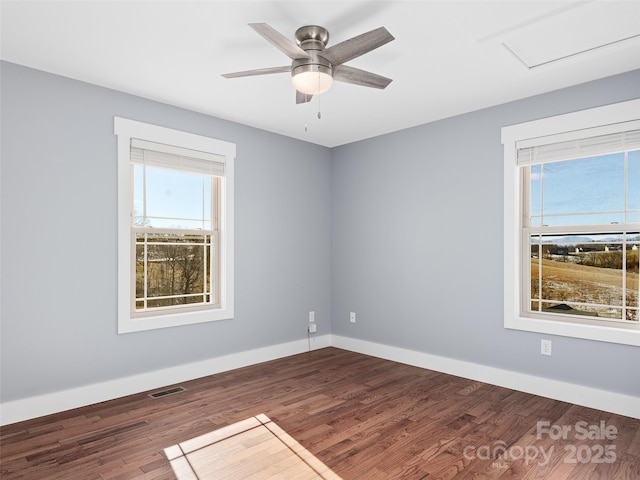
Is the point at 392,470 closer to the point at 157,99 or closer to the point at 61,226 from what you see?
the point at 61,226

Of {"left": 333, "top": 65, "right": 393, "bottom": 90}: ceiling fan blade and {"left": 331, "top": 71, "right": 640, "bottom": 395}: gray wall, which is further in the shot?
{"left": 331, "top": 71, "right": 640, "bottom": 395}: gray wall

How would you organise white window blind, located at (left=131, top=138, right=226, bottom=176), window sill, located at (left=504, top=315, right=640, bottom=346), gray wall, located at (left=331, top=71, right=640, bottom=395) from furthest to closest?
white window blind, located at (left=131, top=138, right=226, bottom=176), gray wall, located at (left=331, top=71, right=640, bottom=395), window sill, located at (left=504, top=315, right=640, bottom=346)

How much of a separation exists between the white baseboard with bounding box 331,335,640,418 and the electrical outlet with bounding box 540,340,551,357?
0.72 ft

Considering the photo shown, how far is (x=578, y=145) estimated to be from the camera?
329 centimetres

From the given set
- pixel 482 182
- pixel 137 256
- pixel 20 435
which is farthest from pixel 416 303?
pixel 20 435

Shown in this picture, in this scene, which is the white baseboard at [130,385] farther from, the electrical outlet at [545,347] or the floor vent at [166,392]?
the electrical outlet at [545,347]

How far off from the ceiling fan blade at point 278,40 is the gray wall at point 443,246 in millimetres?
2270

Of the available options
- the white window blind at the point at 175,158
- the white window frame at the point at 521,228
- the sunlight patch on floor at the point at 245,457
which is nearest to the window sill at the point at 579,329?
the white window frame at the point at 521,228

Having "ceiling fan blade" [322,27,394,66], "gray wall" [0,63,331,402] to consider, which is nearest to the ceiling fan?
"ceiling fan blade" [322,27,394,66]

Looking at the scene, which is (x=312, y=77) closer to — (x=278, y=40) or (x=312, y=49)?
(x=312, y=49)

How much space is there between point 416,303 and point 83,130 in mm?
3528

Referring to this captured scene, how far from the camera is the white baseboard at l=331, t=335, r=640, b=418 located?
120 inches

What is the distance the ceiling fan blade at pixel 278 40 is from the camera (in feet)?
6.52

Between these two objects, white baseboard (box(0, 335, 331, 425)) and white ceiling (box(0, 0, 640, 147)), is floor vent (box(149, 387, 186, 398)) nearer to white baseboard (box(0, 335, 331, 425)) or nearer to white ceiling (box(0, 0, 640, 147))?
white baseboard (box(0, 335, 331, 425))
